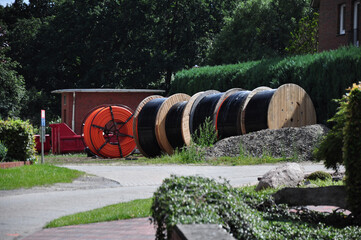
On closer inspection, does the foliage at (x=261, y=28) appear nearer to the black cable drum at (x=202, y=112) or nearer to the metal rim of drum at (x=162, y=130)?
the black cable drum at (x=202, y=112)

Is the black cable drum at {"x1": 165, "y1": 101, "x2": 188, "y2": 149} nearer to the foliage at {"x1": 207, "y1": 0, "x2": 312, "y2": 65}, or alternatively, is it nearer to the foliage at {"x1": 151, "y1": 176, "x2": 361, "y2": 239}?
the foliage at {"x1": 151, "y1": 176, "x2": 361, "y2": 239}

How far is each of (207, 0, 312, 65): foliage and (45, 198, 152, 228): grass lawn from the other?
1277 inches

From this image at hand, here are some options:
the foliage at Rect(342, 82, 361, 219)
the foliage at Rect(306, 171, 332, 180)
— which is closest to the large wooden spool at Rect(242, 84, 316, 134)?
the foliage at Rect(306, 171, 332, 180)

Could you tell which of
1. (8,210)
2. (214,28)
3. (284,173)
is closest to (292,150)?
(284,173)

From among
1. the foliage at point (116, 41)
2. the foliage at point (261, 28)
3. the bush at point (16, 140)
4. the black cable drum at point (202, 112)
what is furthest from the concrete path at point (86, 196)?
the foliage at point (116, 41)

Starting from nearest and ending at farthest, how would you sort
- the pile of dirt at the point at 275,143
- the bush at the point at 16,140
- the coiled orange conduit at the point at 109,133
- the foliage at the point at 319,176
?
the foliage at the point at 319,176, the bush at the point at 16,140, the pile of dirt at the point at 275,143, the coiled orange conduit at the point at 109,133

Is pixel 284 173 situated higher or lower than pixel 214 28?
lower

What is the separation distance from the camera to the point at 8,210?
9391 mm

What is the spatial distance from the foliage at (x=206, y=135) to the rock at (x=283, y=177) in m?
8.44

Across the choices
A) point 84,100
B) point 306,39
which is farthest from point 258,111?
point 306,39

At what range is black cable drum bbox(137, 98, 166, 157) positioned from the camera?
21697 mm

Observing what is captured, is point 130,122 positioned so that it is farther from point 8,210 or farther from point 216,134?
point 8,210

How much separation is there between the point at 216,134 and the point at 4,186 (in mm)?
9359

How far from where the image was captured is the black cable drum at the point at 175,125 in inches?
815
